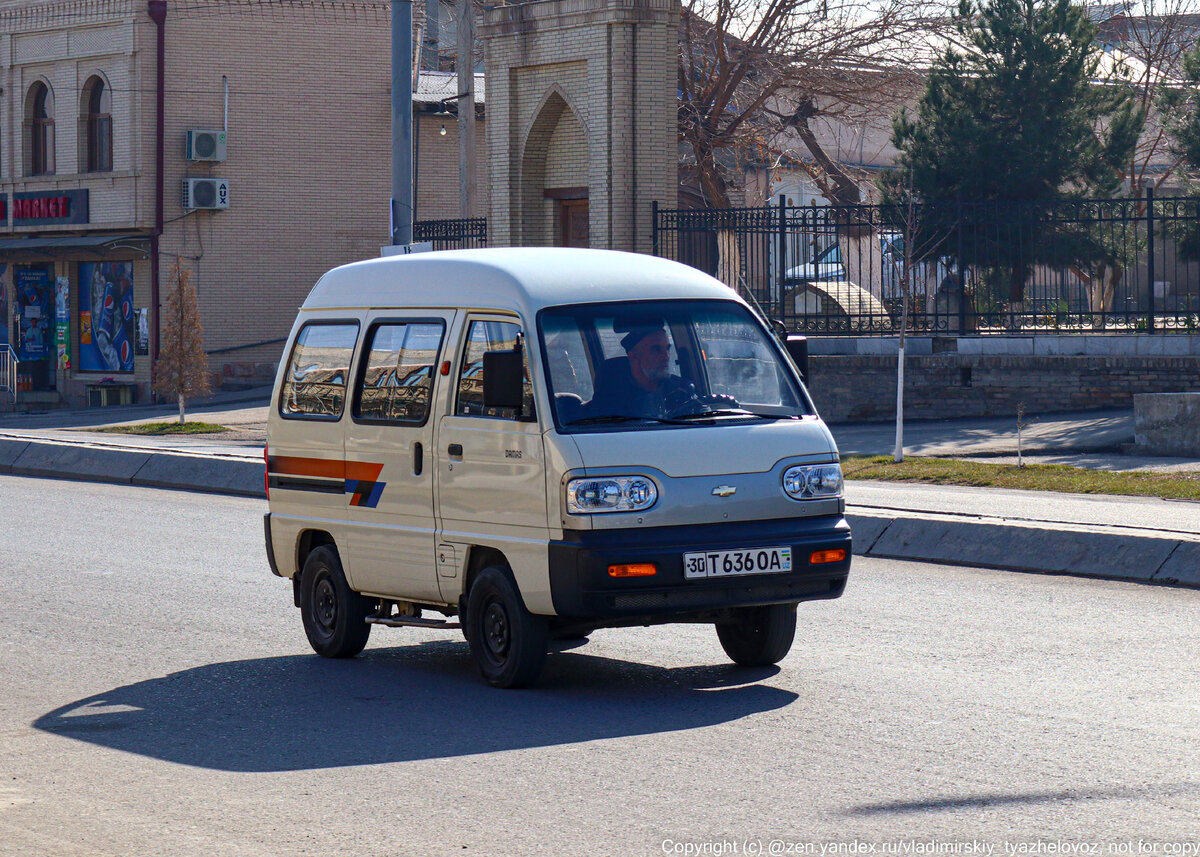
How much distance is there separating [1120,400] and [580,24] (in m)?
11.2

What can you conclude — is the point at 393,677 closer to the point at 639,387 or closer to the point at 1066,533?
the point at 639,387

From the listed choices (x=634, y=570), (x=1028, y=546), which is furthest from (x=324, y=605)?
(x=1028, y=546)

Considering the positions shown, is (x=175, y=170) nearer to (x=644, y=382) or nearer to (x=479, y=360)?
(x=479, y=360)

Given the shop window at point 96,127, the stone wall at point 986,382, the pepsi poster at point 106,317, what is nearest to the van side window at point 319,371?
the stone wall at point 986,382

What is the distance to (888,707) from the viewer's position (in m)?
7.37

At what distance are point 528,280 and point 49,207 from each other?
108 ft

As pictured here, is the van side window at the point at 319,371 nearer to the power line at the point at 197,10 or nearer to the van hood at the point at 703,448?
the van hood at the point at 703,448

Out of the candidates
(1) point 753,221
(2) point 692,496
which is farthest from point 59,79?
(2) point 692,496

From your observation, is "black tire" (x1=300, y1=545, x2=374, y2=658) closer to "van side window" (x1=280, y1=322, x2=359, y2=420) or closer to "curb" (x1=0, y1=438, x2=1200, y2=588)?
"van side window" (x1=280, y1=322, x2=359, y2=420)

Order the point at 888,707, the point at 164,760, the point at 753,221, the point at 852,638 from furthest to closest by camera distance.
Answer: the point at 753,221 < the point at 852,638 < the point at 888,707 < the point at 164,760

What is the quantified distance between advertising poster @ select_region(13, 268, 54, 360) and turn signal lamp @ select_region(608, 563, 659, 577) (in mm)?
34866

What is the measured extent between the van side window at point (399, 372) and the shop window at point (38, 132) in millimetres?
32817

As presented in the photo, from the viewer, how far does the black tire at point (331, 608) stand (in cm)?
892

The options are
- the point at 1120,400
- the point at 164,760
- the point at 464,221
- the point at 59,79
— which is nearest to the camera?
the point at 164,760
